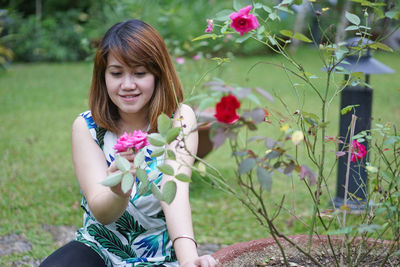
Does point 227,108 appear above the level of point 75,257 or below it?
above

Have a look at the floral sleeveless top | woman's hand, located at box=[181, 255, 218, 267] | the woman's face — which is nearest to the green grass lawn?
woman's hand, located at box=[181, 255, 218, 267]

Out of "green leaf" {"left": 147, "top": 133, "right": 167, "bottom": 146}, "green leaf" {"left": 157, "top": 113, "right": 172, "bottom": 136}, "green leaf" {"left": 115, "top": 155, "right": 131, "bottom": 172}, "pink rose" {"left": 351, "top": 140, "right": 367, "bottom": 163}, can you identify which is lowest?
"pink rose" {"left": 351, "top": 140, "right": 367, "bottom": 163}

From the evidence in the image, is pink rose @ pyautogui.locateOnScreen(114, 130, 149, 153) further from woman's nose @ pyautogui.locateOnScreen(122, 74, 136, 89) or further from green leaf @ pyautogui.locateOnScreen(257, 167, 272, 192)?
woman's nose @ pyautogui.locateOnScreen(122, 74, 136, 89)

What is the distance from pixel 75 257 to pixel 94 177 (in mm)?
289

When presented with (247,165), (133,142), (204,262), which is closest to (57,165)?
(204,262)

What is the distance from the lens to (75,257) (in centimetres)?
171

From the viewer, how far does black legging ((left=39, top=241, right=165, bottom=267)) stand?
5.49 feet

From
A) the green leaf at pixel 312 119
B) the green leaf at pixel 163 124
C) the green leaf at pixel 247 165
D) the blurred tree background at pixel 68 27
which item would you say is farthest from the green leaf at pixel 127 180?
the blurred tree background at pixel 68 27

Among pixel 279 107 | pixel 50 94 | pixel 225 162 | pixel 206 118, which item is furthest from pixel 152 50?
pixel 50 94

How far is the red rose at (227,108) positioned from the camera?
91cm

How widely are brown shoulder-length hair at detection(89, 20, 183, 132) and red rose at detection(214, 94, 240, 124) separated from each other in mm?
784

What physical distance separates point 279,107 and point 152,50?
5170mm

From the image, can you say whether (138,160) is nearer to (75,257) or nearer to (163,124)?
(163,124)

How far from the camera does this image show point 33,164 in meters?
4.38
